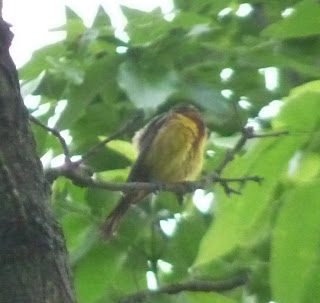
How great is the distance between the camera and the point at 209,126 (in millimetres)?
2281

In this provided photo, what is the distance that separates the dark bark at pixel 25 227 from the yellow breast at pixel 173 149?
5.71 feet

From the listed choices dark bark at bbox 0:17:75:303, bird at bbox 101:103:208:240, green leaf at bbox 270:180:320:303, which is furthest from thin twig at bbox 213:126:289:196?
bird at bbox 101:103:208:240

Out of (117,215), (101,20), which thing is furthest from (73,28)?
(117,215)

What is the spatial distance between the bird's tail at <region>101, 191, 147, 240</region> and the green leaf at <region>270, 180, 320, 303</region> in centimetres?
52

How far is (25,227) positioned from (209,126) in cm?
116

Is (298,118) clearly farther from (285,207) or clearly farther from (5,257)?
(5,257)

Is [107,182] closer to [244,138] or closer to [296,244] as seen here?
[244,138]

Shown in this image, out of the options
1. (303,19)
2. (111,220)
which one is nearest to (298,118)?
(303,19)

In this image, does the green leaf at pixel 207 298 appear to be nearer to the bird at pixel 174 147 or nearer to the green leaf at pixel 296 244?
the green leaf at pixel 296 244

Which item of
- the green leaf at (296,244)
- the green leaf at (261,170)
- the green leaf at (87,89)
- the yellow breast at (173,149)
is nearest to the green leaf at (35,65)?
the green leaf at (87,89)

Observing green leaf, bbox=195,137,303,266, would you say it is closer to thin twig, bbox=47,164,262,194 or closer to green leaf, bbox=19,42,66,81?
thin twig, bbox=47,164,262,194

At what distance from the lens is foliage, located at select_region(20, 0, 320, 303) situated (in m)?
1.37

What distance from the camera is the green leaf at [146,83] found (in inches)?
58.3

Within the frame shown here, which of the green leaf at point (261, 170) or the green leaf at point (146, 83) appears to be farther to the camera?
the green leaf at point (146, 83)
